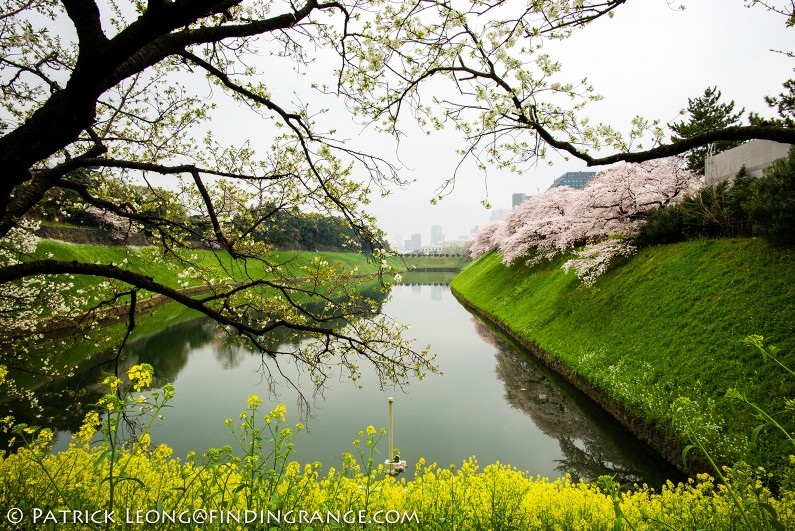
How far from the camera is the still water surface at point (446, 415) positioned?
9.93 metres

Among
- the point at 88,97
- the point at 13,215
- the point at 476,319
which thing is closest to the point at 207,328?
the point at 476,319

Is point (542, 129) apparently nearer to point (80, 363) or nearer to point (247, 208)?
point (247, 208)

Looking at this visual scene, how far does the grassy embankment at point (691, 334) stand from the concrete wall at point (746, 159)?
7.13 m

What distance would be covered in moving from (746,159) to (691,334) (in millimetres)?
14628

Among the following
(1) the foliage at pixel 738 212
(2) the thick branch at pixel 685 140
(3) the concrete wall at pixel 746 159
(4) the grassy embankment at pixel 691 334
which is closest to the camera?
(2) the thick branch at pixel 685 140

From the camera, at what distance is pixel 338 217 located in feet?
17.7

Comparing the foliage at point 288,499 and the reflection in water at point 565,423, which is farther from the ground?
the foliage at point 288,499

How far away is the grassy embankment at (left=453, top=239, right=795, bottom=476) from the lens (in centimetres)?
852

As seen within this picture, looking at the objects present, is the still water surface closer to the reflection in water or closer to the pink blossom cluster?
the reflection in water

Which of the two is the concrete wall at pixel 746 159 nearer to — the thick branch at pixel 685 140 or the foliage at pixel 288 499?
the thick branch at pixel 685 140

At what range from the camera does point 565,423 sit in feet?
38.9

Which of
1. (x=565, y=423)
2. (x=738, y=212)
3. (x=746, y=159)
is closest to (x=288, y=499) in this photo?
(x=565, y=423)

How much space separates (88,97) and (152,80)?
329 centimetres

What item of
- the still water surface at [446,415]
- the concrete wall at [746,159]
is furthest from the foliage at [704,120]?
the still water surface at [446,415]
